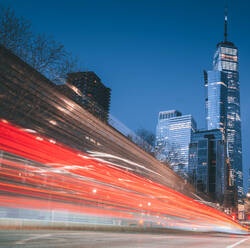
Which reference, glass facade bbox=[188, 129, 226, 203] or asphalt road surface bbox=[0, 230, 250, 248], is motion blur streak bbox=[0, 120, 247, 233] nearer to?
asphalt road surface bbox=[0, 230, 250, 248]

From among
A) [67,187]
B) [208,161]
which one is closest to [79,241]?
[67,187]

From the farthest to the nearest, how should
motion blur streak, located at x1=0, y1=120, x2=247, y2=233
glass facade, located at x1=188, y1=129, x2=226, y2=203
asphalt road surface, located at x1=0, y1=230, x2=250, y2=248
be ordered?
glass facade, located at x1=188, y1=129, x2=226, y2=203, motion blur streak, located at x1=0, y1=120, x2=247, y2=233, asphalt road surface, located at x1=0, y1=230, x2=250, y2=248

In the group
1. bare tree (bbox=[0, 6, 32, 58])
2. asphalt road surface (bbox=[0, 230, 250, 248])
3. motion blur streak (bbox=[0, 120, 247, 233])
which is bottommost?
asphalt road surface (bbox=[0, 230, 250, 248])

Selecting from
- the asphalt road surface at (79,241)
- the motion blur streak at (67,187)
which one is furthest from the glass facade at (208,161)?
the asphalt road surface at (79,241)

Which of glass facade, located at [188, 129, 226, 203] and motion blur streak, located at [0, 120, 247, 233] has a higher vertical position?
glass facade, located at [188, 129, 226, 203]

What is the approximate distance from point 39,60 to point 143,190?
1119cm

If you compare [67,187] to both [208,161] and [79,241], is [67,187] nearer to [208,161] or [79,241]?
[79,241]

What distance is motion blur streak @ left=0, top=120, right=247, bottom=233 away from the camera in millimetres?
12508

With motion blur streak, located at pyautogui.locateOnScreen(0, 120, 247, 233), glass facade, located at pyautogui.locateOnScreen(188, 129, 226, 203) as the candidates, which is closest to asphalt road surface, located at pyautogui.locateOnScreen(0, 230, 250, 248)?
motion blur streak, located at pyautogui.locateOnScreen(0, 120, 247, 233)

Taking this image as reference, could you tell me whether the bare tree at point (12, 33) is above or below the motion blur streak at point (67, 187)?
above

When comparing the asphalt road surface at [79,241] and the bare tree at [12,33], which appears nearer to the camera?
the asphalt road surface at [79,241]

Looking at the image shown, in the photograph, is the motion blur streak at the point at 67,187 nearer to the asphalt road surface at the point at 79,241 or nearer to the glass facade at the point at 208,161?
the asphalt road surface at the point at 79,241

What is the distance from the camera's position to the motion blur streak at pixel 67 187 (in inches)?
492

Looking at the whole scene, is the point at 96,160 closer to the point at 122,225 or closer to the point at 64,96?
the point at 64,96
